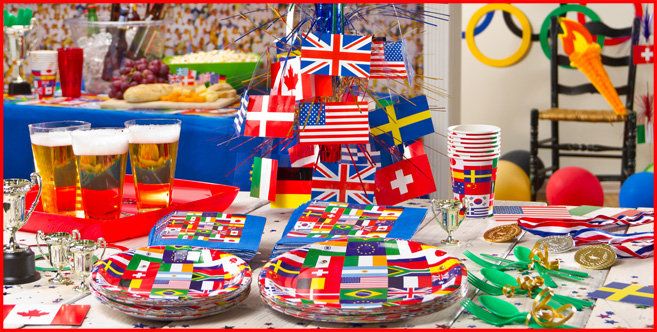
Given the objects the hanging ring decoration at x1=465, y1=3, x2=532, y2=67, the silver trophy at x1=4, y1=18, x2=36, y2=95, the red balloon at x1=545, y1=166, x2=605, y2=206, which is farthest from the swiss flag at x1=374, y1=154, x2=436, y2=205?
the hanging ring decoration at x1=465, y1=3, x2=532, y2=67

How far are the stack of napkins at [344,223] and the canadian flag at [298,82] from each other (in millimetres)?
203

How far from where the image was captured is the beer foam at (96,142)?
154 centimetres

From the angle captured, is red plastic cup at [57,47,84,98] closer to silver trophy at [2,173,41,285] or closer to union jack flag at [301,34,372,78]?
union jack flag at [301,34,372,78]

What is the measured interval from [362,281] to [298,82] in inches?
21.1

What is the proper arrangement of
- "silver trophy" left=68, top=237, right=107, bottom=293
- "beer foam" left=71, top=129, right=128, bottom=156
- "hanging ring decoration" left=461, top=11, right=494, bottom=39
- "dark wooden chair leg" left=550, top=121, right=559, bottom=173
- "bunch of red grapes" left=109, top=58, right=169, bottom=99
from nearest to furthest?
"silver trophy" left=68, top=237, right=107, bottom=293
"beer foam" left=71, top=129, right=128, bottom=156
"bunch of red grapes" left=109, top=58, right=169, bottom=99
"dark wooden chair leg" left=550, top=121, right=559, bottom=173
"hanging ring decoration" left=461, top=11, right=494, bottom=39

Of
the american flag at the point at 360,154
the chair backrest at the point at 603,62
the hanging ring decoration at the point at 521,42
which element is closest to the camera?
the american flag at the point at 360,154

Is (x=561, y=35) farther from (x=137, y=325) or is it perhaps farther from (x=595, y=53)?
(x=137, y=325)

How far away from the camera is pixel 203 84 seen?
137 inches

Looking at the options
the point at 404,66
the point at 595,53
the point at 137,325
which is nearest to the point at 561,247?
the point at 404,66

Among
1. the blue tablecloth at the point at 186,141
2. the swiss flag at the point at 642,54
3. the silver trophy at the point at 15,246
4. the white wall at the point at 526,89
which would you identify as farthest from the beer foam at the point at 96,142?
the white wall at the point at 526,89

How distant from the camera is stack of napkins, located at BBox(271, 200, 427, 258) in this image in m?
1.48

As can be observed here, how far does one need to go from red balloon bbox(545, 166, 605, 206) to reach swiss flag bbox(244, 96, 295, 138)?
223 centimetres

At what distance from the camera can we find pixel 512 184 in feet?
14.3

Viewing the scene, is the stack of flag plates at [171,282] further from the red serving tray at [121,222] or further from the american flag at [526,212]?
the american flag at [526,212]
